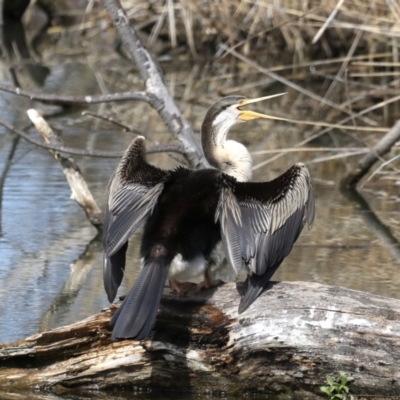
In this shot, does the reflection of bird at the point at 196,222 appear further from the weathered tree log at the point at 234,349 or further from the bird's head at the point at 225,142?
the bird's head at the point at 225,142

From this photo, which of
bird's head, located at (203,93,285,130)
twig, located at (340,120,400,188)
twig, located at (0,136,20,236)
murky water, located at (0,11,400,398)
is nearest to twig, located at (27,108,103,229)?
murky water, located at (0,11,400,398)

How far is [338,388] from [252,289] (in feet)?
1.55

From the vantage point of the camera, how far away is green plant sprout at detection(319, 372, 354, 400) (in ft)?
11.0

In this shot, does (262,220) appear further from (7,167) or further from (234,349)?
(7,167)

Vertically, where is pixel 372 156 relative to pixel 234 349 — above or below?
above

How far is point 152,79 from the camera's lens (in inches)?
219

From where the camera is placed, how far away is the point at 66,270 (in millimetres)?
5168

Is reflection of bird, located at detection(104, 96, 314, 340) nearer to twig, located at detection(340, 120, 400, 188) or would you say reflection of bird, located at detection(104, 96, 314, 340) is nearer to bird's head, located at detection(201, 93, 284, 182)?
bird's head, located at detection(201, 93, 284, 182)

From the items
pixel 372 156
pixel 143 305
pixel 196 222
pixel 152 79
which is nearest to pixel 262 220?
pixel 196 222

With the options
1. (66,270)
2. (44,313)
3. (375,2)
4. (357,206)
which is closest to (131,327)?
(44,313)

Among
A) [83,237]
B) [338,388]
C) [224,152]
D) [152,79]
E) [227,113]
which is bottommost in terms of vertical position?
[338,388]

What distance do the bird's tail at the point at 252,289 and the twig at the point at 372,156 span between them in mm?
2908

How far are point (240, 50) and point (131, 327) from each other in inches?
397

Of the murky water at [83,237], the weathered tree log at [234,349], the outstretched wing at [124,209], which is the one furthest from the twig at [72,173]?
the weathered tree log at [234,349]
